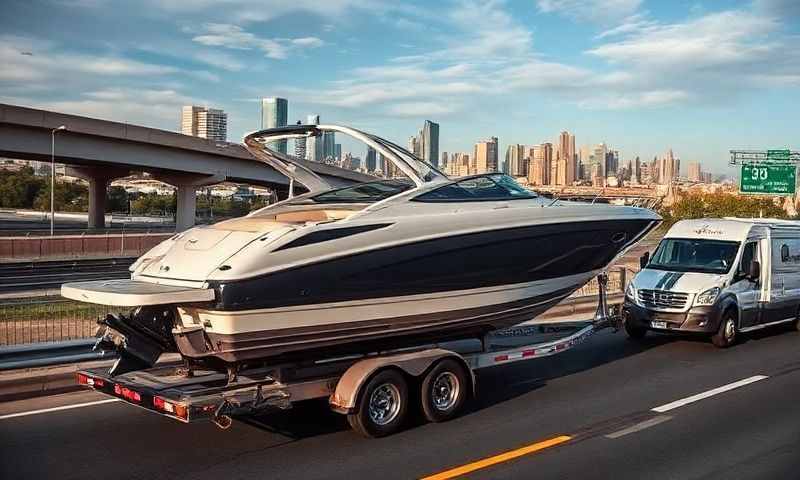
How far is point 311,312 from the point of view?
8.06 metres

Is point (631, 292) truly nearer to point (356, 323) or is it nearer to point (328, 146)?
point (328, 146)

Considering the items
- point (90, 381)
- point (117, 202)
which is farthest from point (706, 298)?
point (117, 202)

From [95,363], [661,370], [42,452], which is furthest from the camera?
[661,370]

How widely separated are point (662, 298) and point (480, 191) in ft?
18.7

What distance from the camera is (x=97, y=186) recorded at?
68.7 metres

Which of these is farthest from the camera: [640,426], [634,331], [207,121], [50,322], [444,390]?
[207,121]

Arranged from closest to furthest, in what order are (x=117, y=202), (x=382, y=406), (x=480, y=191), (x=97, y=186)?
(x=382, y=406) → (x=480, y=191) → (x=97, y=186) → (x=117, y=202)

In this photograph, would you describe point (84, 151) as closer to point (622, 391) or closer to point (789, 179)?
point (789, 179)

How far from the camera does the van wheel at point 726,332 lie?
46.0 feet

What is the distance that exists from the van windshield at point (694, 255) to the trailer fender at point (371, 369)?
24.3ft

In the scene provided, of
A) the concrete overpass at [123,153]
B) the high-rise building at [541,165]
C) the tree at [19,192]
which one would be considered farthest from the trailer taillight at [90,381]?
the tree at [19,192]

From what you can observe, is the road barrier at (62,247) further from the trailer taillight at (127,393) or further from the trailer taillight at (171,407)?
the trailer taillight at (171,407)

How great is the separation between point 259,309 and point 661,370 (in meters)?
7.06

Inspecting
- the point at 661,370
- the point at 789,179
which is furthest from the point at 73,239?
the point at 789,179
